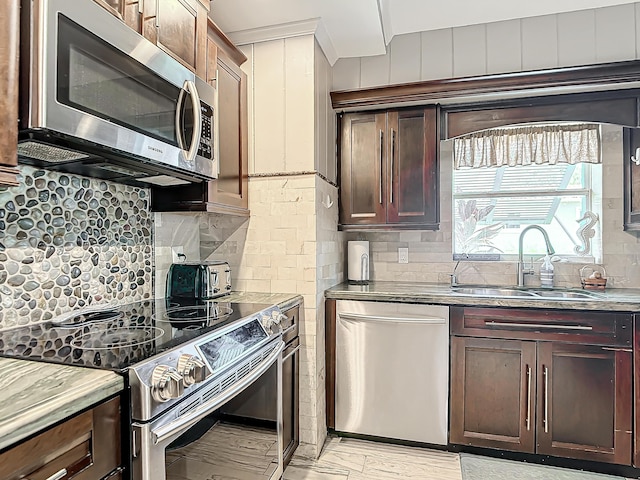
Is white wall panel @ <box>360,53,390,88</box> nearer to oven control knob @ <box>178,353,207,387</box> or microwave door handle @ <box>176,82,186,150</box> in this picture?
microwave door handle @ <box>176,82,186,150</box>

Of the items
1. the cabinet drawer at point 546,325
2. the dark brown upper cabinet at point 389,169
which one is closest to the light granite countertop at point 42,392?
the cabinet drawer at point 546,325

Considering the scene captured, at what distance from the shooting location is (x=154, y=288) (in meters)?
2.08

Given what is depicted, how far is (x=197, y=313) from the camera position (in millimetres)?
1706

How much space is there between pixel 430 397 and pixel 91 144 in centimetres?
215

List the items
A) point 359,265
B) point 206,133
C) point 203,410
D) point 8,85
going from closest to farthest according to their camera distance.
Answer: point 8,85, point 203,410, point 206,133, point 359,265

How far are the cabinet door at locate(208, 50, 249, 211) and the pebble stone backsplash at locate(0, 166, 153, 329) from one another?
41cm

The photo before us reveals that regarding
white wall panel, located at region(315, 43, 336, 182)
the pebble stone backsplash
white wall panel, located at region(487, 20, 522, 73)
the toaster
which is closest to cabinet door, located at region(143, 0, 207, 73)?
the pebble stone backsplash

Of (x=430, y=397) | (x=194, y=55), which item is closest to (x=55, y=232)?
(x=194, y=55)

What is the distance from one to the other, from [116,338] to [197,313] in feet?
1.47

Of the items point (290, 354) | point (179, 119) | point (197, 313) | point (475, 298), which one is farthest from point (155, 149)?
point (475, 298)

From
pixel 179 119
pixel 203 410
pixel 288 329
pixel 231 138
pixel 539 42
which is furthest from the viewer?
pixel 539 42

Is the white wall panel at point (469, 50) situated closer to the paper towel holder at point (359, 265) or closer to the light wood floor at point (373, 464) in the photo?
the paper towel holder at point (359, 265)

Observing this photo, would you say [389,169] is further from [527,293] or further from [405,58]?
[527,293]

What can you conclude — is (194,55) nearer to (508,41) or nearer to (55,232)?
(55,232)
